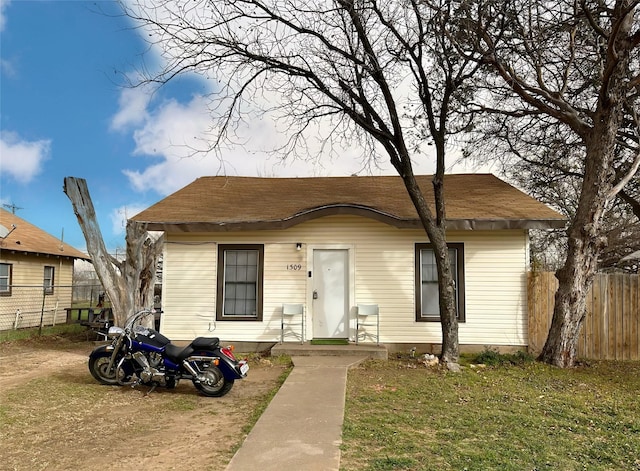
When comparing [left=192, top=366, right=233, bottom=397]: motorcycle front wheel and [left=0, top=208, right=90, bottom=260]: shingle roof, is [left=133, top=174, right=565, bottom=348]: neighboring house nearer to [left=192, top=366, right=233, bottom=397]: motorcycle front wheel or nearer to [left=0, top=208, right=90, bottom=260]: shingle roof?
[left=192, top=366, right=233, bottom=397]: motorcycle front wheel

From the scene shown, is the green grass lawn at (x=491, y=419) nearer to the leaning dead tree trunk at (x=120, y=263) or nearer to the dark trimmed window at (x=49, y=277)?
the leaning dead tree trunk at (x=120, y=263)

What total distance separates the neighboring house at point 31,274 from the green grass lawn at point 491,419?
11.1m

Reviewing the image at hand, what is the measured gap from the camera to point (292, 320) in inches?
404

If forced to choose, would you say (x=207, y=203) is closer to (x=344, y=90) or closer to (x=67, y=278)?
(x=344, y=90)

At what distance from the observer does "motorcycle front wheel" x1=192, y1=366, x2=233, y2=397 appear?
21.4 ft

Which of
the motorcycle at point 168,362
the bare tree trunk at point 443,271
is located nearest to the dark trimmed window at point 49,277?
the motorcycle at point 168,362

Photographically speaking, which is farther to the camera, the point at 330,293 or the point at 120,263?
the point at 330,293

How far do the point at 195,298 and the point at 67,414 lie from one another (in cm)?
485

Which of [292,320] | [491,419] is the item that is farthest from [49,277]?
[491,419]

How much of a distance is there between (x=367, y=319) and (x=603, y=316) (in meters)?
5.15

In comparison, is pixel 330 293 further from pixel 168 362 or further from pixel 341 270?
pixel 168 362

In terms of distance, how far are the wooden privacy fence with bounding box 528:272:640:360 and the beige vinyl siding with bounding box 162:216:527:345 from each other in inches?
17.0

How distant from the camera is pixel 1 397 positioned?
643cm

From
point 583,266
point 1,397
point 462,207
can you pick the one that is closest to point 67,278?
point 1,397
